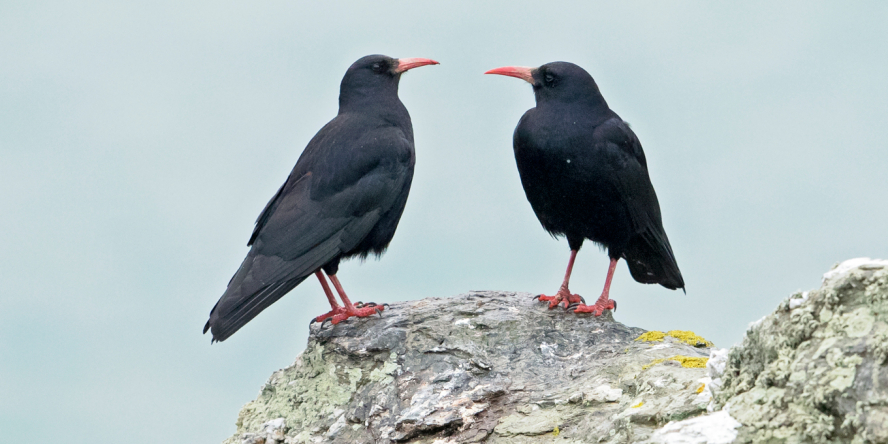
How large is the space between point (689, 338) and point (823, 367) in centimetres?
276

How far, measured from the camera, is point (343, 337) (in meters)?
5.91

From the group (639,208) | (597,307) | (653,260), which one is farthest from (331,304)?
(653,260)

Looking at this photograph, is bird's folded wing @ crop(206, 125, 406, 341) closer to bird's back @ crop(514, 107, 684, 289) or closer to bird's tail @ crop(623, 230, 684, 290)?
bird's back @ crop(514, 107, 684, 289)

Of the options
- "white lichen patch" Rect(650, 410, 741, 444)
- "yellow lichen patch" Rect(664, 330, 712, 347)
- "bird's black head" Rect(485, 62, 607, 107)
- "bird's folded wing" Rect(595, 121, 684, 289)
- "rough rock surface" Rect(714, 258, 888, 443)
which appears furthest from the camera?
"bird's black head" Rect(485, 62, 607, 107)

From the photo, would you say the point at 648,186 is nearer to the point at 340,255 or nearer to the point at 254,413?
the point at 340,255

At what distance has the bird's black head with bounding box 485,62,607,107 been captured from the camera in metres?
6.53

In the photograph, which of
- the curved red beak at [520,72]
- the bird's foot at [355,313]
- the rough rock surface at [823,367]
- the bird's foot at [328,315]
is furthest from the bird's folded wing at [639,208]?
the rough rock surface at [823,367]

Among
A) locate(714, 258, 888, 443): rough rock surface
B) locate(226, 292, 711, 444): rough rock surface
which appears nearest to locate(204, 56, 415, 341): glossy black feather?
locate(226, 292, 711, 444): rough rock surface

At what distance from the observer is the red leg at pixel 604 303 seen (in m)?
6.29

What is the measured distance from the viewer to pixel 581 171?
6.26 meters

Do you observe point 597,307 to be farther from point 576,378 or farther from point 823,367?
point 823,367

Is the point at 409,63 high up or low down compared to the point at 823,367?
up

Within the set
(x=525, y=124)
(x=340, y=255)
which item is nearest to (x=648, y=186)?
(x=525, y=124)

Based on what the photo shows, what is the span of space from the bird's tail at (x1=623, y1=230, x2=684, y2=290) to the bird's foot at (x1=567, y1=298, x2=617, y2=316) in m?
0.51
